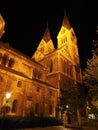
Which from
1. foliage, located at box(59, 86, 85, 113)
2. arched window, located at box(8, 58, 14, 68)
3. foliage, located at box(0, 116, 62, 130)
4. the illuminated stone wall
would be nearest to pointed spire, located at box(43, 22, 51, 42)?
the illuminated stone wall

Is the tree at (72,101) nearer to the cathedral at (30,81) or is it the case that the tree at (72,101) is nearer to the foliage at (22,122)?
the cathedral at (30,81)

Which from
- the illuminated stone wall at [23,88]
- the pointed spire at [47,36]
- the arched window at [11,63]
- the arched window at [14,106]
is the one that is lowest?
the arched window at [14,106]

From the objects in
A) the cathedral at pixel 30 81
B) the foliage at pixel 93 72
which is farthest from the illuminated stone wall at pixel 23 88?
the foliage at pixel 93 72

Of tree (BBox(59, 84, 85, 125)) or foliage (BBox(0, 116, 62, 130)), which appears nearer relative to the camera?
foliage (BBox(0, 116, 62, 130))

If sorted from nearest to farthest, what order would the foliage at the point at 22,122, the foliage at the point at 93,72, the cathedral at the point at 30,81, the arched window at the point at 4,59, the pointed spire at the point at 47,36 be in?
the foliage at the point at 22,122 → the foliage at the point at 93,72 → the cathedral at the point at 30,81 → the arched window at the point at 4,59 → the pointed spire at the point at 47,36

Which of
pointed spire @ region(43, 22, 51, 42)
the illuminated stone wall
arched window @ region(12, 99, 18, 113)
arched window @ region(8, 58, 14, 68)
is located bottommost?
arched window @ region(12, 99, 18, 113)

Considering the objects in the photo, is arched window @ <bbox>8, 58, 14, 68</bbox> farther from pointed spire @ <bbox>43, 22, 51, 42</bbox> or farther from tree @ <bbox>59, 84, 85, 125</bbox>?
pointed spire @ <bbox>43, 22, 51, 42</bbox>

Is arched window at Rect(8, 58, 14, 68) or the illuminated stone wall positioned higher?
arched window at Rect(8, 58, 14, 68)

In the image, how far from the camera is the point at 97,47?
15.9 metres

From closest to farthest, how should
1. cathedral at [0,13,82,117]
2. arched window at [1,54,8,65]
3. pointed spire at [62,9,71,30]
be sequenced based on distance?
cathedral at [0,13,82,117], arched window at [1,54,8,65], pointed spire at [62,9,71,30]

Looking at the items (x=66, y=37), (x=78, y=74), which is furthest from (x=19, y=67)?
(x=66, y=37)

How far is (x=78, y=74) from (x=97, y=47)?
28163mm

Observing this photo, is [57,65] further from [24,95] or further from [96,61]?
[96,61]

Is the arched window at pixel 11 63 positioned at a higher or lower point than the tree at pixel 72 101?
higher
